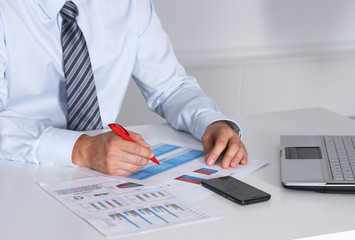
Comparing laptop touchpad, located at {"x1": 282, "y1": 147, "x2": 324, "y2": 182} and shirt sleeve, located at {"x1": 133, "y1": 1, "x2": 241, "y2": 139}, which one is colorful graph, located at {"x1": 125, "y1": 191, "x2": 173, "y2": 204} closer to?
laptop touchpad, located at {"x1": 282, "y1": 147, "x2": 324, "y2": 182}

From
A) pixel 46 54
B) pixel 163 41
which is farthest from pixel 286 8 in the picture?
pixel 46 54

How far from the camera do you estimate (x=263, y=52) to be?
3141mm

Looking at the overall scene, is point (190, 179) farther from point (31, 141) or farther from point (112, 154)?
point (31, 141)

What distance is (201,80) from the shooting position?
300 cm

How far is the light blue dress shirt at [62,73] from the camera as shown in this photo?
137 cm

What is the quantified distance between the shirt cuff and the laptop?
1.68ft

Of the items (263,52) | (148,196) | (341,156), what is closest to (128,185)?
(148,196)

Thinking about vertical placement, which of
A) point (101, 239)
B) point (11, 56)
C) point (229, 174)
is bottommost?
point (101, 239)

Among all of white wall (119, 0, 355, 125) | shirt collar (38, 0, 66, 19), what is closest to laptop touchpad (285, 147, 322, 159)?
shirt collar (38, 0, 66, 19)

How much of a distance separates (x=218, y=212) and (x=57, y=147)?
0.48 meters

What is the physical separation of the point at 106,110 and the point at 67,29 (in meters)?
0.32

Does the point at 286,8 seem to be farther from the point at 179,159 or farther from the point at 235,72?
the point at 179,159

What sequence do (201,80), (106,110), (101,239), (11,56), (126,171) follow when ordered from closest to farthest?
(101,239) < (126,171) < (11,56) < (106,110) < (201,80)

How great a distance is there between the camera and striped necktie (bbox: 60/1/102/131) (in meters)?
1.55
